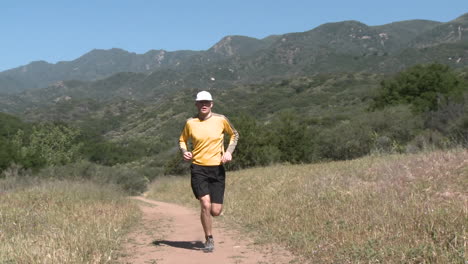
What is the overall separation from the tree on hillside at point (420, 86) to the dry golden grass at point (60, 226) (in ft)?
142

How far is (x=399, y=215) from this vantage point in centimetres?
562

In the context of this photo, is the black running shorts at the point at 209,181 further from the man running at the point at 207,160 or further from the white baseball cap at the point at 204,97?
the white baseball cap at the point at 204,97

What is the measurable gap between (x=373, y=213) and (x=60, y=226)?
5.06 metres

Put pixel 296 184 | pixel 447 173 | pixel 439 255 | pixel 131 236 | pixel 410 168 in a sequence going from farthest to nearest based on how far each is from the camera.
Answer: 1. pixel 296 184
2. pixel 410 168
3. pixel 447 173
4. pixel 131 236
5. pixel 439 255

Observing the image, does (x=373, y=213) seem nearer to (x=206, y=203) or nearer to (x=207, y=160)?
(x=206, y=203)

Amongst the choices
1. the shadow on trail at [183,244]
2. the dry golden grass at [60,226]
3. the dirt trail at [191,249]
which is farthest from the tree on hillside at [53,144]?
the shadow on trail at [183,244]

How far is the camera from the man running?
592cm

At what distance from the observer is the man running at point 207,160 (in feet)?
19.4

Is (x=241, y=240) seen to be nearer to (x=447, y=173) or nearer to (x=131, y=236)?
(x=131, y=236)

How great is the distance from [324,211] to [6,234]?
4964 millimetres

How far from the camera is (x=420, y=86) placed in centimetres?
4909

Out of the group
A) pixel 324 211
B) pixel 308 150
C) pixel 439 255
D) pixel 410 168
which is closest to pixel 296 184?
pixel 410 168

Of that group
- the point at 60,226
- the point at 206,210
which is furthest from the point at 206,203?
the point at 60,226

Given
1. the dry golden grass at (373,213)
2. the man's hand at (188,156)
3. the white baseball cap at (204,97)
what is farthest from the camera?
the white baseball cap at (204,97)
